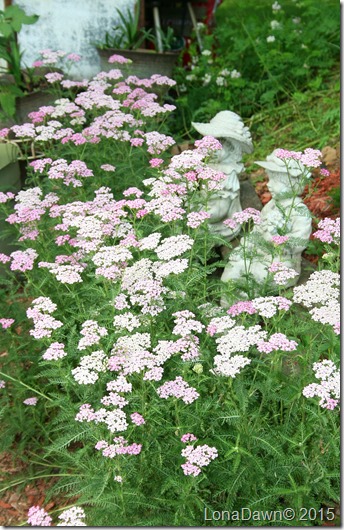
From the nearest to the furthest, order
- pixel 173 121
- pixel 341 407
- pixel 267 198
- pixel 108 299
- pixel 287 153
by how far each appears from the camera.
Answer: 1. pixel 341 407
2. pixel 108 299
3. pixel 287 153
4. pixel 267 198
5. pixel 173 121

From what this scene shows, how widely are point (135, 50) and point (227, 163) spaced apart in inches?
100

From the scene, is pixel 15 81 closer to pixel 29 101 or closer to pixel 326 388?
pixel 29 101

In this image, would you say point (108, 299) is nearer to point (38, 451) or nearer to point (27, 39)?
point (38, 451)

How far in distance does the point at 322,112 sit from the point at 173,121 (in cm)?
149

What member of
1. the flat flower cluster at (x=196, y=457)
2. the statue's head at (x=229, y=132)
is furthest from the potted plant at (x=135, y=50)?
the flat flower cluster at (x=196, y=457)

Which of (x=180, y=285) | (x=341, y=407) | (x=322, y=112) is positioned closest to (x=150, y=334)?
(x=180, y=285)

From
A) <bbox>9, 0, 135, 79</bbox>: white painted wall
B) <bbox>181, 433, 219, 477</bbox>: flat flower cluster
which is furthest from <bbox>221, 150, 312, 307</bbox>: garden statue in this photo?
<bbox>9, 0, 135, 79</bbox>: white painted wall

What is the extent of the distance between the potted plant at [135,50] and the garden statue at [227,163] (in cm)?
227

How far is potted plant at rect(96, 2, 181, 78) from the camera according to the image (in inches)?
254

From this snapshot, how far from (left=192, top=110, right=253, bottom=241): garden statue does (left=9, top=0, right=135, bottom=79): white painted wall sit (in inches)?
116

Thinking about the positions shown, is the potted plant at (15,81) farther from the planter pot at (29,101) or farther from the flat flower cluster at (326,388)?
the flat flower cluster at (326,388)

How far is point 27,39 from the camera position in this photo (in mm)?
6867

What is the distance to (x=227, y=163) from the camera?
174 inches

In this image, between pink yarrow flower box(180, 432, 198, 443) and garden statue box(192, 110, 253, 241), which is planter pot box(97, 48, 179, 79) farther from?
pink yarrow flower box(180, 432, 198, 443)
